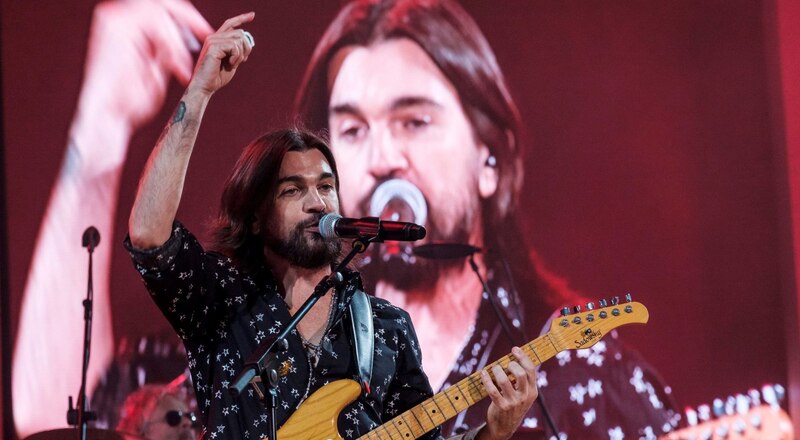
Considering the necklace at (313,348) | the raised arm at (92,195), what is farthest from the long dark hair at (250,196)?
the raised arm at (92,195)

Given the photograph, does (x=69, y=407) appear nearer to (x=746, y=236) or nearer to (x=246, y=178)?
(x=246, y=178)

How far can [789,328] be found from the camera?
17.5ft

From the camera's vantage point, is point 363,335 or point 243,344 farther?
point 363,335

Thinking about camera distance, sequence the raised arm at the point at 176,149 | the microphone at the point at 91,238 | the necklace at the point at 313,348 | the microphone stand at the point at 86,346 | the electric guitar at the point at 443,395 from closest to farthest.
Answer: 1. the raised arm at the point at 176,149
2. the electric guitar at the point at 443,395
3. the necklace at the point at 313,348
4. the microphone stand at the point at 86,346
5. the microphone at the point at 91,238

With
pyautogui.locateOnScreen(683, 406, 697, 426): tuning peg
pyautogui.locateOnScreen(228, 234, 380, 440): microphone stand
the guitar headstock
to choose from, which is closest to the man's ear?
pyautogui.locateOnScreen(683, 406, 697, 426): tuning peg

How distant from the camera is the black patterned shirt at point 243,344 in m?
2.64

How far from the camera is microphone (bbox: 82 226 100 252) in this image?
4.92 m

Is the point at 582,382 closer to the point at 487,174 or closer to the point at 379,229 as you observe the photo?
the point at 487,174

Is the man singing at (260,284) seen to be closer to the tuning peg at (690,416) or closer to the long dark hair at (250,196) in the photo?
the long dark hair at (250,196)

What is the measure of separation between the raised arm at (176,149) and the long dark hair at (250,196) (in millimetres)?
523

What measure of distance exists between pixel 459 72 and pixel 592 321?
8.99ft

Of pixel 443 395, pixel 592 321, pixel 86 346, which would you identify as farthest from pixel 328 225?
pixel 86 346

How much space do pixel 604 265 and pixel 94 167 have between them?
3.03 metres

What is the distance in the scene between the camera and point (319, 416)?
2693 mm
